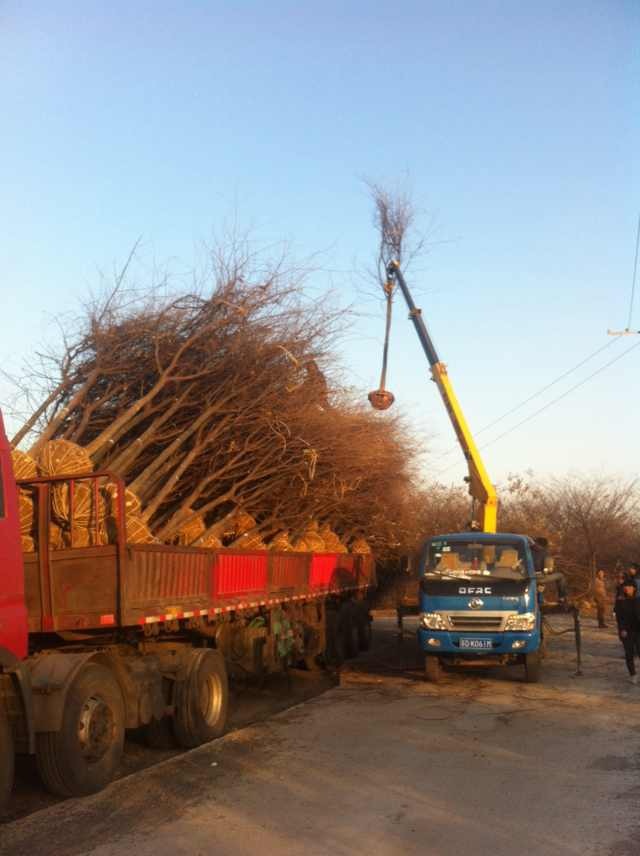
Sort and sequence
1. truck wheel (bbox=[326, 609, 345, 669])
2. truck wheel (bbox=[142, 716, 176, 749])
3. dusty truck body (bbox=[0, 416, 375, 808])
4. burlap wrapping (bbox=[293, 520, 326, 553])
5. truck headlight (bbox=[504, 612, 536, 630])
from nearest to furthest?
1. dusty truck body (bbox=[0, 416, 375, 808])
2. truck wheel (bbox=[142, 716, 176, 749])
3. truck headlight (bbox=[504, 612, 536, 630])
4. burlap wrapping (bbox=[293, 520, 326, 553])
5. truck wheel (bbox=[326, 609, 345, 669])

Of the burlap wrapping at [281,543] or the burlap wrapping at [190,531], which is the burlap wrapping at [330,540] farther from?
the burlap wrapping at [190,531]

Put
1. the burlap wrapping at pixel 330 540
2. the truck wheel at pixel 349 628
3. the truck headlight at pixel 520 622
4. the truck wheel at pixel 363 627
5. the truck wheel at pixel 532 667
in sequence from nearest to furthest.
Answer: the truck headlight at pixel 520 622
the truck wheel at pixel 532 667
the truck wheel at pixel 349 628
the burlap wrapping at pixel 330 540
the truck wheel at pixel 363 627

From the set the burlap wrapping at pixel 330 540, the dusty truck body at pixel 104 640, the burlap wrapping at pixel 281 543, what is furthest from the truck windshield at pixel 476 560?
the burlap wrapping at pixel 330 540

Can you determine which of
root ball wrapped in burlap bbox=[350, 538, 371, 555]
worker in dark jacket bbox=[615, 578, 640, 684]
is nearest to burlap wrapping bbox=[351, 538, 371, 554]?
root ball wrapped in burlap bbox=[350, 538, 371, 555]

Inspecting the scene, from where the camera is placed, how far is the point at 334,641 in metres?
16.2

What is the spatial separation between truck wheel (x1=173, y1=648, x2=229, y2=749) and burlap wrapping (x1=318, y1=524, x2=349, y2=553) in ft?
24.3

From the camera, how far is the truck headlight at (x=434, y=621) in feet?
41.8

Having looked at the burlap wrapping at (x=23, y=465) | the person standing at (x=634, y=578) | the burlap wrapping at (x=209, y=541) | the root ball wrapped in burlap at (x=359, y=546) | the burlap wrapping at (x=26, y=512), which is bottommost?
the person standing at (x=634, y=578)

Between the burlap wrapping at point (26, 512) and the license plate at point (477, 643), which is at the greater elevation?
the burlap wrapping at point (26, 512)

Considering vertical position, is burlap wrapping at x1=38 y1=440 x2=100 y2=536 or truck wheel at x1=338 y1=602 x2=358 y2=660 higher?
burlap wrapping at x1=38 y1=440 x2=100 y2=536

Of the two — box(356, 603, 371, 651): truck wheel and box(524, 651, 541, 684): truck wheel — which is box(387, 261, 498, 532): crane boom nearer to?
box(356, 603, 371, 651): truck wheel

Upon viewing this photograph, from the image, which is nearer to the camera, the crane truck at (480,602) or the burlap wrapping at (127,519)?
the burlap wrapping at (127,519)

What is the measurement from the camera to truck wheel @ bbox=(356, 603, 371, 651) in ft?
59.4

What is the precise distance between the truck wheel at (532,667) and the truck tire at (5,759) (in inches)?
331
